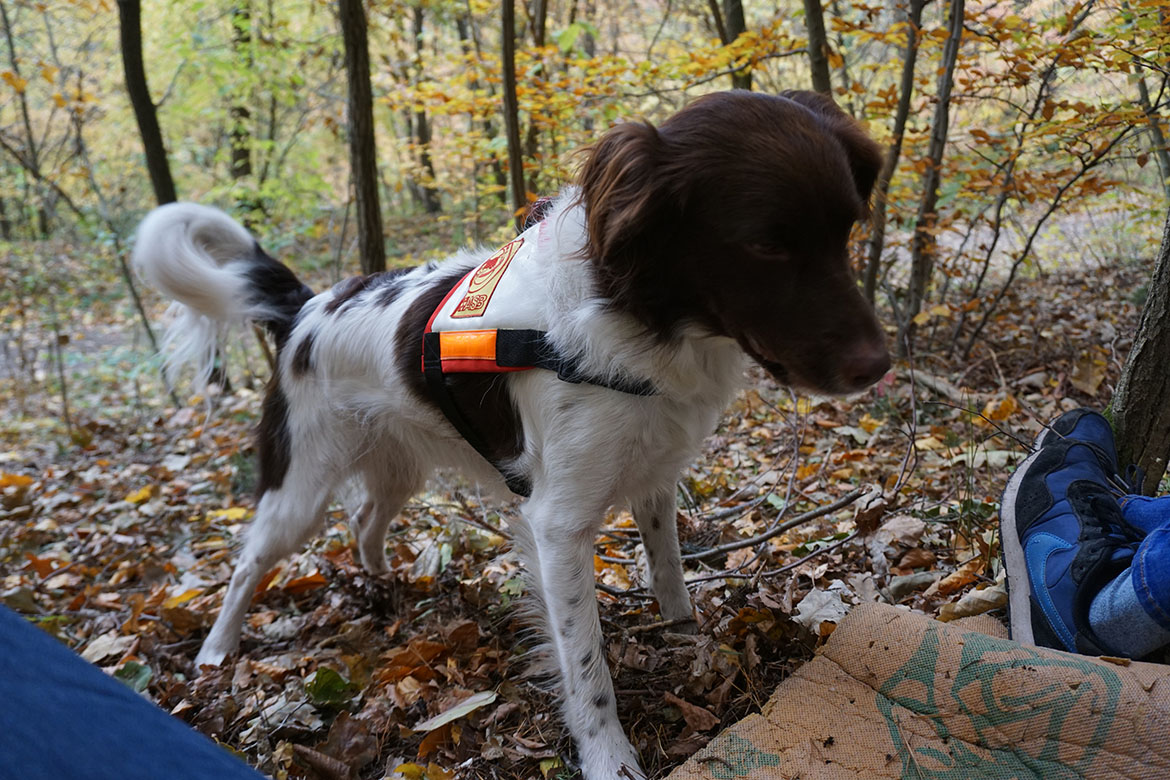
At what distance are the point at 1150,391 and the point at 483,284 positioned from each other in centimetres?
215

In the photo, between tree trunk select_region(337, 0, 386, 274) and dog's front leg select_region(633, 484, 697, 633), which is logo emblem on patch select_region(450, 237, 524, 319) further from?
tree trunk select_region(337, 0, 386, 274)

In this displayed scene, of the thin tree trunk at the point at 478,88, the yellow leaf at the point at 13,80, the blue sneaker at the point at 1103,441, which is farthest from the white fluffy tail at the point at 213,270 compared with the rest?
the yellow leaf at the point at 13,80

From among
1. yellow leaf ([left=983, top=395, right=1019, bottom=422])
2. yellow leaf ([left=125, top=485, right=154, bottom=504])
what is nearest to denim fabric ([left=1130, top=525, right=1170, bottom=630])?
yellow leaf ([left=983, top=395, right=1019, bottom=422])

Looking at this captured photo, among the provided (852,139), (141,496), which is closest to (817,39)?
(852,139)

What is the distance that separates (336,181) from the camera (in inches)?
765

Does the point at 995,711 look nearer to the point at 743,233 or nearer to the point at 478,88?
the point at 743,233

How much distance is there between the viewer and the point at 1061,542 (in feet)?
6.64

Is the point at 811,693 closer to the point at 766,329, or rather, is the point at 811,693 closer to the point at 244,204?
the point at 766,329

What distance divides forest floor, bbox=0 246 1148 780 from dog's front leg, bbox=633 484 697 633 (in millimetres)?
84

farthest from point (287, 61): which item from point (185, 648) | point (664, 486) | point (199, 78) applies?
point (664, 486)

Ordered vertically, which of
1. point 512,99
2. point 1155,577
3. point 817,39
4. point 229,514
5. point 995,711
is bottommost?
point 229,514

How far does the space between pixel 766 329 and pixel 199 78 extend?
11970 millimetres

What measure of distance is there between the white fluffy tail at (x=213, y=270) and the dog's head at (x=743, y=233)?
1875mm

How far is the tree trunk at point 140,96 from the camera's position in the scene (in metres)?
7.19
